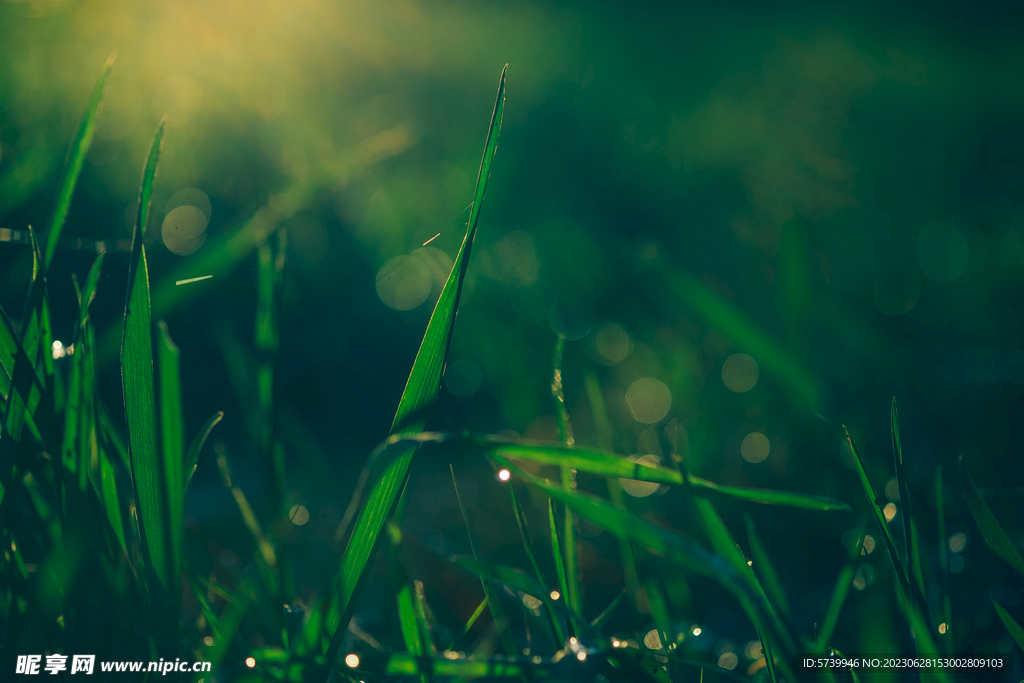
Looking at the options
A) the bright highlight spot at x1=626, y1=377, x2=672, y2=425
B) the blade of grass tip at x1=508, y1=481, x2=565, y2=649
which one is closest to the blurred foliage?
the bright highlight spot at x1=626, y1=377, x2=672, y2=425

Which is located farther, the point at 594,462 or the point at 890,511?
the point at 890,511

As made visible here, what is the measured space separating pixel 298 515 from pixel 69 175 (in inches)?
15.7

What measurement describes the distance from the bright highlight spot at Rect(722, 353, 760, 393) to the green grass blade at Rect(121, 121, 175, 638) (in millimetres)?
706

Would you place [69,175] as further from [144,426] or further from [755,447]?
[755,447]

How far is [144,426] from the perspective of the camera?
323 mm

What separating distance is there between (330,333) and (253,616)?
63 centimetres

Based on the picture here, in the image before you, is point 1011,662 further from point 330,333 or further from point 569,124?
point 569,124

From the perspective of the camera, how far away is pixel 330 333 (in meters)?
0.95

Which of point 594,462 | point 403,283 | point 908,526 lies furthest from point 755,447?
point 403,283

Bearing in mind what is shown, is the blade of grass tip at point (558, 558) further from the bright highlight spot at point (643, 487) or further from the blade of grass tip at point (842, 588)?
the bright highlight spot at point (643, 487)

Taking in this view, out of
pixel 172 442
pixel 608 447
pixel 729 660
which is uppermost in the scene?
pixel 172 442

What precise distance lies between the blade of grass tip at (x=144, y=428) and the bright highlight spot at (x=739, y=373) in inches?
27.8

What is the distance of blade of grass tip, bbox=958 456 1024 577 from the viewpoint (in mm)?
341

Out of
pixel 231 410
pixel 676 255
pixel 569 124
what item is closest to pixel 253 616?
pixel 231 410
